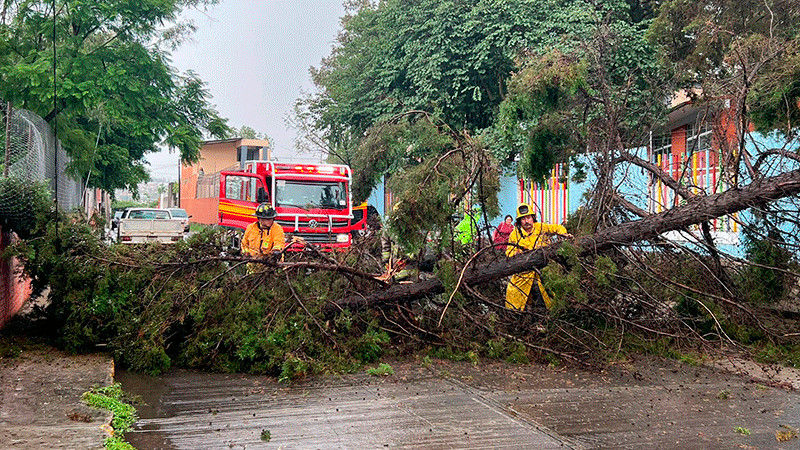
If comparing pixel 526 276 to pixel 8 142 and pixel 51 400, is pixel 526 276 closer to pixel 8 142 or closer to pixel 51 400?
pixel 51 400

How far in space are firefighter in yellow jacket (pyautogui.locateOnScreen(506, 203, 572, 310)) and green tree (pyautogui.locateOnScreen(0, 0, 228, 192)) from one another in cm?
1162

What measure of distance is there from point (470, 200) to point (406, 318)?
1512 millimetres

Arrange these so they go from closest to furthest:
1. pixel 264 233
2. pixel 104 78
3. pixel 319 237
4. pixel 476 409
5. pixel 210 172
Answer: pixel 476 409 < pixel 264 233 < pixel 319 237 < pixel 104 78 < pixel 210 172

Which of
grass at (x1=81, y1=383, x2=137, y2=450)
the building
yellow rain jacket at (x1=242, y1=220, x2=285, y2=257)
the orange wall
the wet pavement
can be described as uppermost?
the building

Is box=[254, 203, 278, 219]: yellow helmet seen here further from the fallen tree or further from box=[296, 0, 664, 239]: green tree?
the fallen tree

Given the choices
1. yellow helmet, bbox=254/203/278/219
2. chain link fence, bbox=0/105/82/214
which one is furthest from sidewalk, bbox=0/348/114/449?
yellow helmet, bbox=254/203/278/219

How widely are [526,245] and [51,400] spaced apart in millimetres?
5602

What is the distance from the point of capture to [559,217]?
20438 mm

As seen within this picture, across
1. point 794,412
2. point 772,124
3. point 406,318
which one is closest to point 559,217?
point 772,124

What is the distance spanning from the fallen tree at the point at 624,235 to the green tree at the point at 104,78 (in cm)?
1119

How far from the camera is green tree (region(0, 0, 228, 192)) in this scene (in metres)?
17.9

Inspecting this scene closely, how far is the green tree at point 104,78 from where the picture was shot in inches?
704

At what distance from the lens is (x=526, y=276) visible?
873cm

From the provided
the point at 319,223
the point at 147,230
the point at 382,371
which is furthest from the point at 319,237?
the point at 382,371
